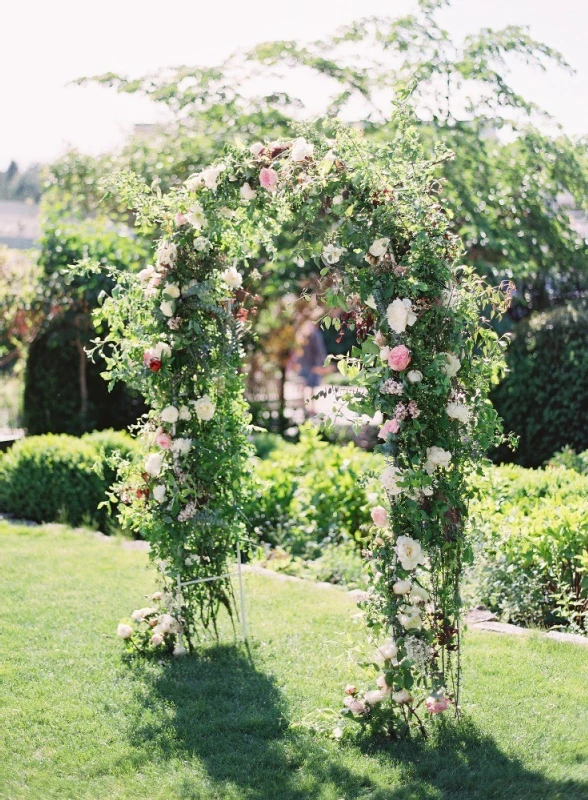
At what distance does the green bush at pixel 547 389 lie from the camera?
8.23 meters

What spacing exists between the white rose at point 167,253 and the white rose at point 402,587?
1.91 metres

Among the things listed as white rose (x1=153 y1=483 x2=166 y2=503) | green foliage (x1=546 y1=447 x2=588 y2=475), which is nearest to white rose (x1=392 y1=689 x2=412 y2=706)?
white rose (x1=153 y1=483 x2=166 y2=503)

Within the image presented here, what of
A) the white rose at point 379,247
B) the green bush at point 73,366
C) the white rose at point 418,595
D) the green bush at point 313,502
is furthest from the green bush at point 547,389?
the white rose at point 379,247

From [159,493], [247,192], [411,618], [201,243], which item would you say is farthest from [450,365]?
[159,493]

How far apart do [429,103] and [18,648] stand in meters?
7.47

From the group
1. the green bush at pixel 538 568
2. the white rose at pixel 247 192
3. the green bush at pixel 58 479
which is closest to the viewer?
the white rose at pixel 247 192

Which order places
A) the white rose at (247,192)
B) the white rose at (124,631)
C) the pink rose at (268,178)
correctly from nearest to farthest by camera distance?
the pink rose at (268,178) < the white rose at (247,192) < the white rose at (124,631)

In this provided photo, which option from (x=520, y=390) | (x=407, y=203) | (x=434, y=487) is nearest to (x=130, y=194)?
(x=407, y=203)

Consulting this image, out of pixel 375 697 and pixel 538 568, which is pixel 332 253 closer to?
pixel 375 697

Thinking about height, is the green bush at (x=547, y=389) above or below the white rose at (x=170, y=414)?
above

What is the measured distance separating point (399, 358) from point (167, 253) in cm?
150

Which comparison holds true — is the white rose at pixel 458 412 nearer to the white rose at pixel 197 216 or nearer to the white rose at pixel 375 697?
the white rose at pixel 375 697

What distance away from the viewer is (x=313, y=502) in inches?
262

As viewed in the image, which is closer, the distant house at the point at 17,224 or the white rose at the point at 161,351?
the white rose at the point at 161,351
